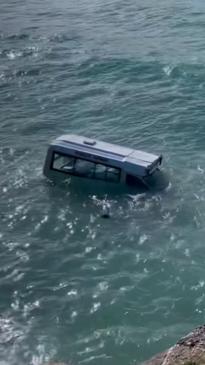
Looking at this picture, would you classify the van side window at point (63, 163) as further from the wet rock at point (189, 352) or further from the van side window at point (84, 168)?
the wet rock at point (189, 352)

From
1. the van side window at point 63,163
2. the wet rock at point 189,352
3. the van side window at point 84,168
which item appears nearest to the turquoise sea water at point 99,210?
the van side window at point 84,168

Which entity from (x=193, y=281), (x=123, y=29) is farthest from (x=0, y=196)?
(x=123, y=29)

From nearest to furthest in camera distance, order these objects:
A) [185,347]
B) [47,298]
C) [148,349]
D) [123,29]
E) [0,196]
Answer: [185,347] → [148,349] → [47,298] → [0,196] → [123,29]

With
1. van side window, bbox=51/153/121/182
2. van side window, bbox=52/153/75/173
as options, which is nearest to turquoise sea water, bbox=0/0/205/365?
van side window, bbox=51/153/121/182

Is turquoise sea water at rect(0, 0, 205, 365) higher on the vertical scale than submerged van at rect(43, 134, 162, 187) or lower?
lower

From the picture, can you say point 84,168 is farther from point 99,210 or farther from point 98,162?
point 99,210

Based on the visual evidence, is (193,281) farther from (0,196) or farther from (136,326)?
(0,196)

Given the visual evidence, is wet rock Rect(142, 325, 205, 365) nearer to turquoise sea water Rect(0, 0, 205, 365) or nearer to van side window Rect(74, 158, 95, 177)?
turquoise sea water Rect(0, 0, 205, 365)
